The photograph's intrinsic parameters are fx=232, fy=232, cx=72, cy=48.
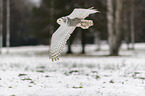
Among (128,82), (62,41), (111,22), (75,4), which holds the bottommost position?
(128,82)

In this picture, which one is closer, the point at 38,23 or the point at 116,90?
the point at 116,90

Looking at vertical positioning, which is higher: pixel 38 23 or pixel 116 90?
pixel 38 23

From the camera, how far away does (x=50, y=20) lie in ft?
87.8

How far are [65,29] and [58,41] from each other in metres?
0.42

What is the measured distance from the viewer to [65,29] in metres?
4.96

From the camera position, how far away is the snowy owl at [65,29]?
454 cm

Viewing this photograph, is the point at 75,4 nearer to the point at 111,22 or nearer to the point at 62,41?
the point at 111,22

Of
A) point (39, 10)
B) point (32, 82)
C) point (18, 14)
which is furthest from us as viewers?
point (18, 14)

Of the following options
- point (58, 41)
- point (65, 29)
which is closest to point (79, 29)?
point (65, 29)

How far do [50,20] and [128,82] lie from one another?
65.4ft

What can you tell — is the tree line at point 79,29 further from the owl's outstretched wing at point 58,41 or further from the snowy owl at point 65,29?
the owl's outstretched wing at point 58,41

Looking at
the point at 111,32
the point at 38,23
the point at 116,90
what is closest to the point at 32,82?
the point at 116,90

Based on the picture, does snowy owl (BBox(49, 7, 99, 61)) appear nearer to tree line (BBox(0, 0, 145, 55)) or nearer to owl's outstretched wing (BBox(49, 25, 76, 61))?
owl's outstretched wing (BBox(49, 25, 76, 61))

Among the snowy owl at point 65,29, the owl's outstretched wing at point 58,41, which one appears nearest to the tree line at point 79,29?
the snowy owl at point 65,29
